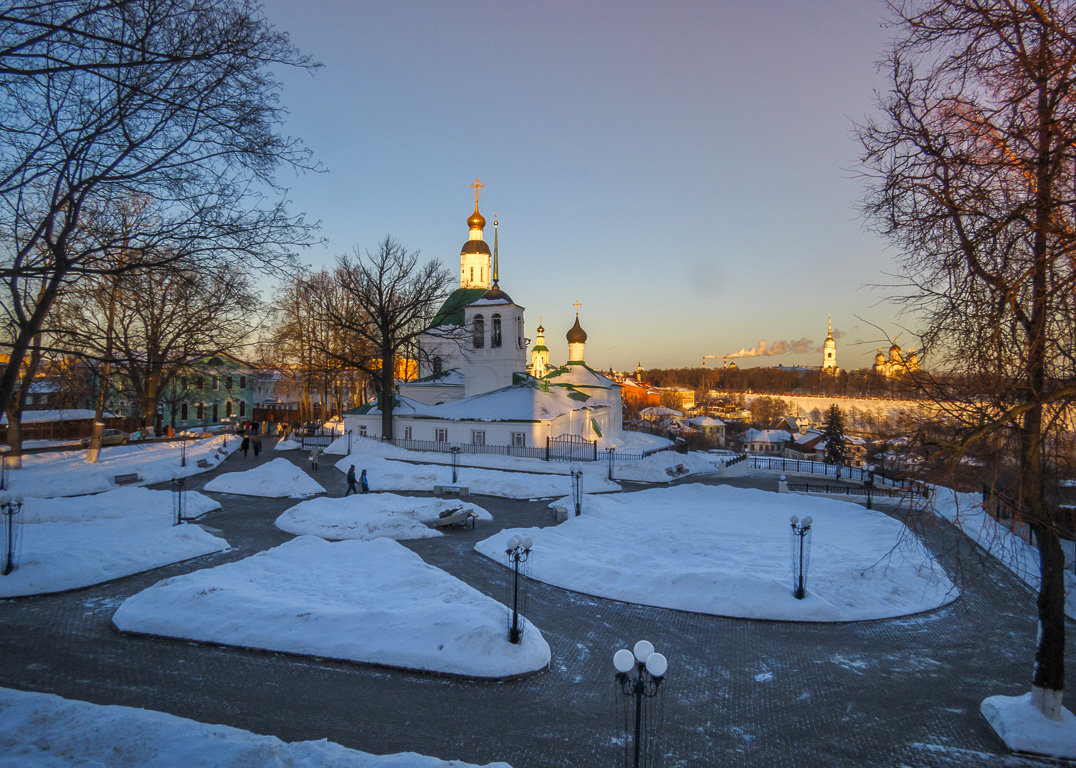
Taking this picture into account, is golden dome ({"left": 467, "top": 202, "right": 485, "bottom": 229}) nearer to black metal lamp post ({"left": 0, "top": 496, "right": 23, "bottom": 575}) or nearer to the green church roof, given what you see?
the green church roof

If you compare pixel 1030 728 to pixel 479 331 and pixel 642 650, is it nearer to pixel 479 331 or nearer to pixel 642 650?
pixel 642 650

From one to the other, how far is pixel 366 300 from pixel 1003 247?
30.3m

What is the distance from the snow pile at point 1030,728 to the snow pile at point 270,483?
1924 cm

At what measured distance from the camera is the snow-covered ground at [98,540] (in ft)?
35.6

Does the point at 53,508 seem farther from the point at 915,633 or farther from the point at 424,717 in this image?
the point at 915,633

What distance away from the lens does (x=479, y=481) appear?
22.7 m

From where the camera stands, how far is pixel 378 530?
15.4m

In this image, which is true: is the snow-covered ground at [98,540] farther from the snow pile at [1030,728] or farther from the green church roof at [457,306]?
the green church roof at [457,306]

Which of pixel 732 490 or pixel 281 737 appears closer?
pixel 281 737

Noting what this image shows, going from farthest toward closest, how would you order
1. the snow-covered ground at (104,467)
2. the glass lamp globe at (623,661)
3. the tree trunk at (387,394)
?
the tree trunk at (387,394)
the snow-covered ground at (104,467)
the glass lamp globe at (623,661)

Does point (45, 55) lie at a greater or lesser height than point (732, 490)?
greater

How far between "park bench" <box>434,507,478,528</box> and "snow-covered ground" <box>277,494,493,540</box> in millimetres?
208

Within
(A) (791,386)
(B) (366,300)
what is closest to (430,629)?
(B) (366,300)

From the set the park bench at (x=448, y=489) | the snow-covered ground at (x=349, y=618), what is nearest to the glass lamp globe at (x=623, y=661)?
the snow-covered ground at (x=349, y=618)
